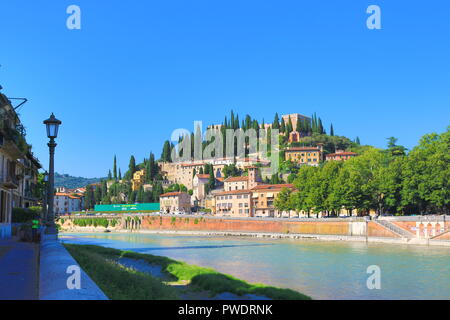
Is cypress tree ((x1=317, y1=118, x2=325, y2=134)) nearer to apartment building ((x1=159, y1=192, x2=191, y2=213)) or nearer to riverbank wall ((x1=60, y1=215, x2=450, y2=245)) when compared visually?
apartment building ((x1=159, y1=192, x2=191, y2=213))

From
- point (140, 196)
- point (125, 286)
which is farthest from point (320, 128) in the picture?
point (125, 286)

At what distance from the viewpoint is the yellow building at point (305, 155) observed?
137250 millimetres

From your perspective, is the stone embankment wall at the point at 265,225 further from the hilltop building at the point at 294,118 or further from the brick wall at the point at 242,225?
the hilltop building at the point at 294,118

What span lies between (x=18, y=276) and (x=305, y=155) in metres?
131

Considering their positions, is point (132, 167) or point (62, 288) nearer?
point (62, 288)

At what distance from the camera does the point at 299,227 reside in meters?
64.7

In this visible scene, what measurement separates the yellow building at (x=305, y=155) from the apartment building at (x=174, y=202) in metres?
35.7

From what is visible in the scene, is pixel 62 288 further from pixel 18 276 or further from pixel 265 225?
pixel 265 225

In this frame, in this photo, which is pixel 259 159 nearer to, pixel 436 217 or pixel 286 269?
pixel 436 217

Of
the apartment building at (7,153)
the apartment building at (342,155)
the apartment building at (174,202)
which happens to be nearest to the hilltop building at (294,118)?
the apartment building at (342,155)

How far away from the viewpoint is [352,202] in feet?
196

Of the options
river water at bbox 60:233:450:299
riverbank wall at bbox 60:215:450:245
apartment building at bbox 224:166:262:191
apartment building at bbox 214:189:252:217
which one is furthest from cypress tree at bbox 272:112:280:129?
river water at bbox 60:233:450:299

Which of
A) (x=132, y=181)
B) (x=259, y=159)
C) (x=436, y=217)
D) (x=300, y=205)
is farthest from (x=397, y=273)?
(x=132, y=181)
